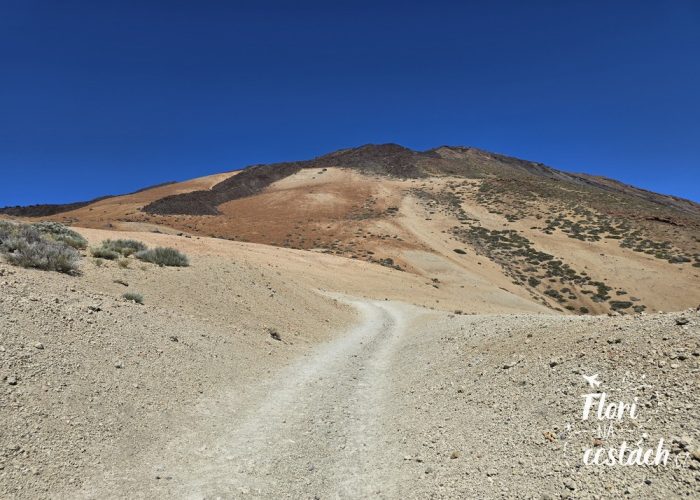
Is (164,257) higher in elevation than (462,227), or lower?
lower

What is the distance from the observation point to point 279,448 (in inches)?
285

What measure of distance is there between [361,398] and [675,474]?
6.60 metres

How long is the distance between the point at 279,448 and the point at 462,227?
55.2 m

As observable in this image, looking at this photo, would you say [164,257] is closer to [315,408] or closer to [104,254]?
[104,254]

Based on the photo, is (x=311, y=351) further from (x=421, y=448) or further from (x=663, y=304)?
(x=663, y=304)

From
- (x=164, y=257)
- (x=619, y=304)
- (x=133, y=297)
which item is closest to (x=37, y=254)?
(x=133, y=297)

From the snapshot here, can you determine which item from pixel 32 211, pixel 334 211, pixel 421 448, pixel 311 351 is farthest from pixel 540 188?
pixel 32 211

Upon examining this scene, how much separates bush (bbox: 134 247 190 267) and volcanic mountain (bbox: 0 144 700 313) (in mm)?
23018

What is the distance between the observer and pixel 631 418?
5.62 metres

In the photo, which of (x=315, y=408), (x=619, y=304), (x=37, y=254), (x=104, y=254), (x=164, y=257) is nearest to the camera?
(x=315, y=408)

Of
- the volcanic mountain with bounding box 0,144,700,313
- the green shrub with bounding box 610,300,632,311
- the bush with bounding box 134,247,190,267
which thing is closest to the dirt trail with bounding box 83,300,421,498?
the bush with bounding box 134,247,190,267

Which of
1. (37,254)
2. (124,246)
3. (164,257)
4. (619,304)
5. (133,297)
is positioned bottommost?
(133,297)

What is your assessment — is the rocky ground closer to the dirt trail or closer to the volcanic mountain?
the dirt trail

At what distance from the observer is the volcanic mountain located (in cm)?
4088
